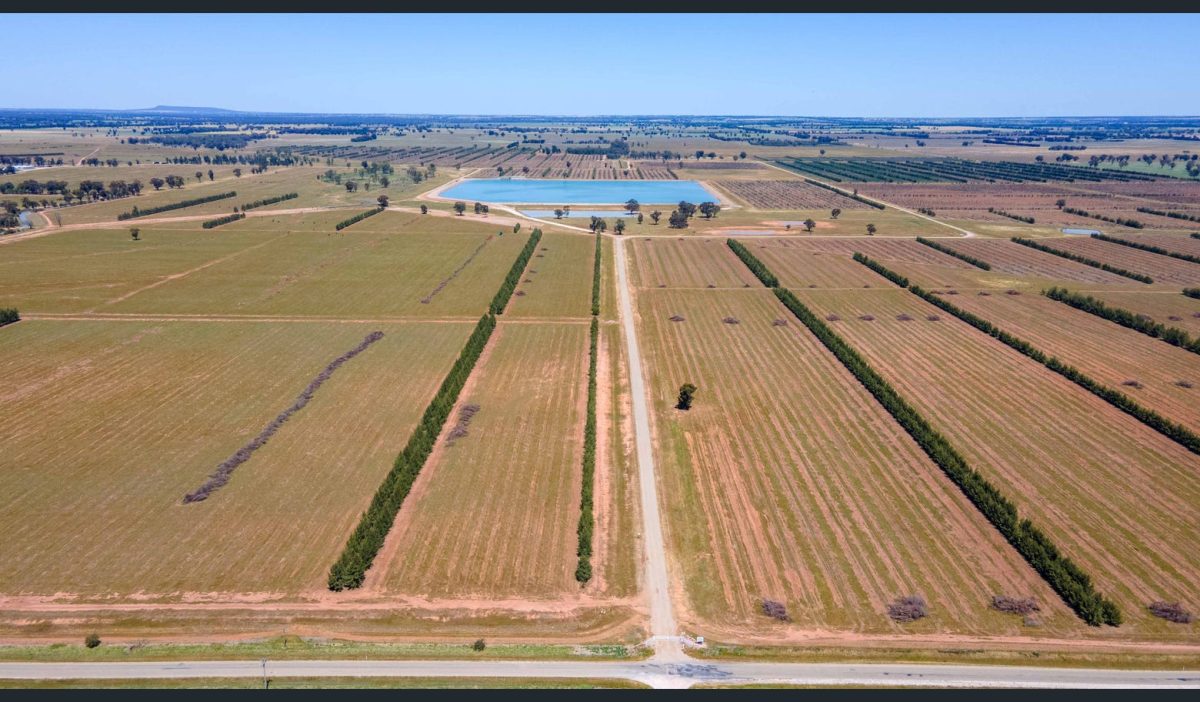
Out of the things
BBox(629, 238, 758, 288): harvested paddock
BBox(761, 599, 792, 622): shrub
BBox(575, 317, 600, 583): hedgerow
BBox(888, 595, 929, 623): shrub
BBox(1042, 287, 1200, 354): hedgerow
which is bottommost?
BBox(761, 599, 792, 622): shrub

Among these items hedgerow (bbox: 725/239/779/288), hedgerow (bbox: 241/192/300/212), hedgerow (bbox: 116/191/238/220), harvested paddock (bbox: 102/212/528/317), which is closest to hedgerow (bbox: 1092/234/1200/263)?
hedgerow (bbox: 725/239/779/288)

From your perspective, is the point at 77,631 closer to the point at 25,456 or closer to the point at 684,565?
the point at 25,456

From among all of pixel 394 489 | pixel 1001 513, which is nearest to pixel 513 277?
pixel 394 489

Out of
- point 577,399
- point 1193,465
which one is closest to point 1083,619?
point 1193,465

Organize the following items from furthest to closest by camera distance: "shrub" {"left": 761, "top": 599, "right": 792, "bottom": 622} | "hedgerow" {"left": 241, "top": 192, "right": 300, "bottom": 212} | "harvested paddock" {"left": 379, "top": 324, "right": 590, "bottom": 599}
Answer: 1. "hedgerow" {"left": 241, "top": 192, "right": 300, "bottom": 212}
2. "harvested paddock" {"left": 379, "top": 324, "right": 590, "bottom": 599}
3. "shrub" {"left": 761, "top": 599, "right": 792, "bottom": 622}

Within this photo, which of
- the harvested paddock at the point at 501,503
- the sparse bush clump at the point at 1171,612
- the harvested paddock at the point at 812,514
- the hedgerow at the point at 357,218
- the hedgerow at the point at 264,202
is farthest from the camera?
the hedgerow at the point at 264,202

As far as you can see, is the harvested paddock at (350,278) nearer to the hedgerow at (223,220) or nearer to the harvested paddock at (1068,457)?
the hedgerow at (223,220)

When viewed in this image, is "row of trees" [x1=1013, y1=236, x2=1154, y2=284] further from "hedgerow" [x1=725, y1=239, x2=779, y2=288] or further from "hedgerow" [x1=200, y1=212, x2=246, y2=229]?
"hedgerow" [x1=200, y1=212, x2=246, y2=229]

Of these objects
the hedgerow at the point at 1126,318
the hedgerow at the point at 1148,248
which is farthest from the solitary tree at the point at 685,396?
the hedgerow at the point at 1148,248
